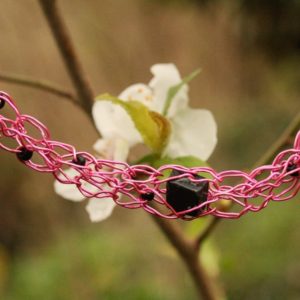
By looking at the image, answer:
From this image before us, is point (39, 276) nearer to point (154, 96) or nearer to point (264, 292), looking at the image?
point (264, 292)

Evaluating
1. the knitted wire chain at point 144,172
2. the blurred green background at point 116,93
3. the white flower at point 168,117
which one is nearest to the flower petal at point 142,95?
the white flower at point 168,117

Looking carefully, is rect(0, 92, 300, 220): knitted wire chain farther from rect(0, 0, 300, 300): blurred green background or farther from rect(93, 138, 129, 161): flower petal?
rect(0, 0, 300, 300): blurred green background

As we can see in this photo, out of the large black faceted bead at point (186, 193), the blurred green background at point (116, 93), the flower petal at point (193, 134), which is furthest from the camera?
the blurred green background at point (116, 93)

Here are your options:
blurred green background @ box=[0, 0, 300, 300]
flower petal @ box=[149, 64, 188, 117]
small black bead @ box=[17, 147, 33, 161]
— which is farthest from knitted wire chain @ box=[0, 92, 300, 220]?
blurred green background @ box=[0, 0, 300, 300]

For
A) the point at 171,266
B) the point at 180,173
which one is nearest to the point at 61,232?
the point at 171,266

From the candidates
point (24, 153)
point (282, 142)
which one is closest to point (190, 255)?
point (282, 142)

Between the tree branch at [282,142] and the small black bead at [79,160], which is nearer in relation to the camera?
the small black bead at [79,160]

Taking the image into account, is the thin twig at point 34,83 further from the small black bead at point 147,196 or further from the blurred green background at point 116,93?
the blurred green background at point 116,93

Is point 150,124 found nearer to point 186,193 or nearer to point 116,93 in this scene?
point 186,193
